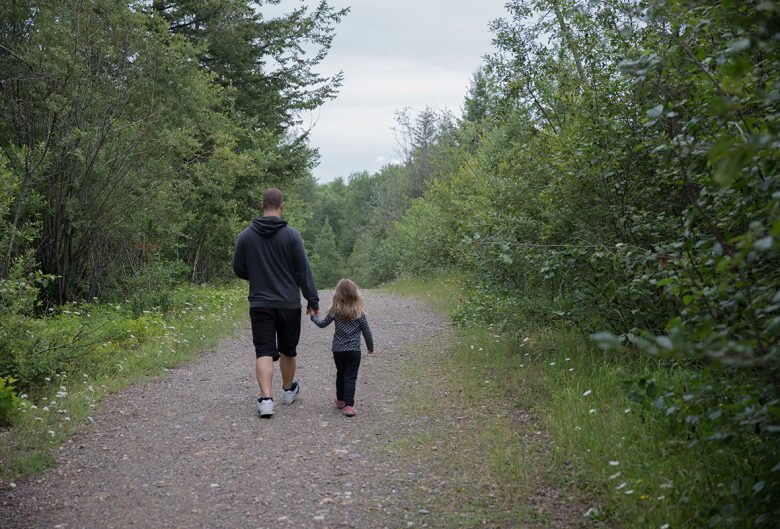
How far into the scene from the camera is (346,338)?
23.3 ft

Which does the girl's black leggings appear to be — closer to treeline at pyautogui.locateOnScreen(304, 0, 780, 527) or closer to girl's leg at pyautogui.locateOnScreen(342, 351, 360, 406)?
girl's leg at pyautogui.locateOnScreen(342, 351, 360, 406)

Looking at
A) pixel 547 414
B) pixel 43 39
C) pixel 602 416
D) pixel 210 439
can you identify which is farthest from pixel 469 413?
pixel 43 39

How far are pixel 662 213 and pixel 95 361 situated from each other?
22.7ft

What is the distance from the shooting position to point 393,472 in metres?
5.25

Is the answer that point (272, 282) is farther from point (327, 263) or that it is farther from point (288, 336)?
point (327, 263)

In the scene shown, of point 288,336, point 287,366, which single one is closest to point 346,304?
point 288,336

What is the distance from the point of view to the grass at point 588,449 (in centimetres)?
398

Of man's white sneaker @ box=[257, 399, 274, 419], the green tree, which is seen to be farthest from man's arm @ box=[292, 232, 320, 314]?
the green tree

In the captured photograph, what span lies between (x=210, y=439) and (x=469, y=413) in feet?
8.50

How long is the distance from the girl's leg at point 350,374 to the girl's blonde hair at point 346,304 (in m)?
0.40

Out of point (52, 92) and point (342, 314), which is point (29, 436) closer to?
point (342, 314)

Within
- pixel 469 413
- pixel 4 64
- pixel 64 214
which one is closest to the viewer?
pixel 469 413

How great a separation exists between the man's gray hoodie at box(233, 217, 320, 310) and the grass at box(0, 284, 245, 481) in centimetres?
204

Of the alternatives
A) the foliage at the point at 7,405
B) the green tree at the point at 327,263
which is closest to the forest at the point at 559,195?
the foliage at the point at 7,405
